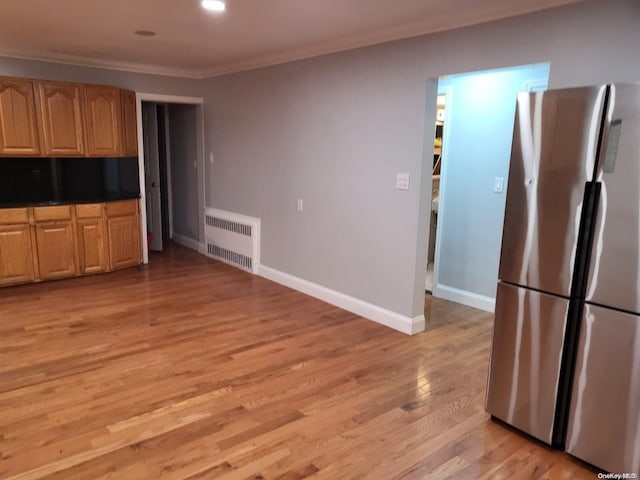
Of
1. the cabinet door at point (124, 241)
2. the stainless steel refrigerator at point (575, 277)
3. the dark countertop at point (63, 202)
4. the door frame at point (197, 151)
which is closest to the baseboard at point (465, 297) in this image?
the stainless steel refrigerator at point (575, 277)

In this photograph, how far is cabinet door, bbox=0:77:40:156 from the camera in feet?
14.8

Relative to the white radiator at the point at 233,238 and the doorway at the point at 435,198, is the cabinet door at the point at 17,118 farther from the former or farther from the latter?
the doorway at the point at 435,198

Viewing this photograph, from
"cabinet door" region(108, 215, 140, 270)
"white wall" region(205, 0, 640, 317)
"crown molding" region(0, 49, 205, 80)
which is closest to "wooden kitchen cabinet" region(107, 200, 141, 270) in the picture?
"cabinet door" region(108, 215, 140, 270)

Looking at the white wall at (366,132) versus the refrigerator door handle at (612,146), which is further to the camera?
the white wall at (366,132)

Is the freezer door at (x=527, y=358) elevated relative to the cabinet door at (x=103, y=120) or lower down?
lower down

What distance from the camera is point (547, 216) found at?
2.24 m

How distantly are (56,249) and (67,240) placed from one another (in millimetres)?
144

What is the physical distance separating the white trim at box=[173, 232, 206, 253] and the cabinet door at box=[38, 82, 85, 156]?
206 centimetres

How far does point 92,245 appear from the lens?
520cm

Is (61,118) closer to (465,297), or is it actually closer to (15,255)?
(15,255)

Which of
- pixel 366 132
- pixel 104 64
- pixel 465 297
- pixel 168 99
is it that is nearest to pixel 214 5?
pixel 366 132

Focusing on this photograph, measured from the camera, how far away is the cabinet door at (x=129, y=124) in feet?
17.5

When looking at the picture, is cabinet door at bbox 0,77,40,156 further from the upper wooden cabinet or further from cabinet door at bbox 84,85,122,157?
cabinet door at bbox 84,85,122,157

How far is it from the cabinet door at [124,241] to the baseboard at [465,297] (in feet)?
11.8
